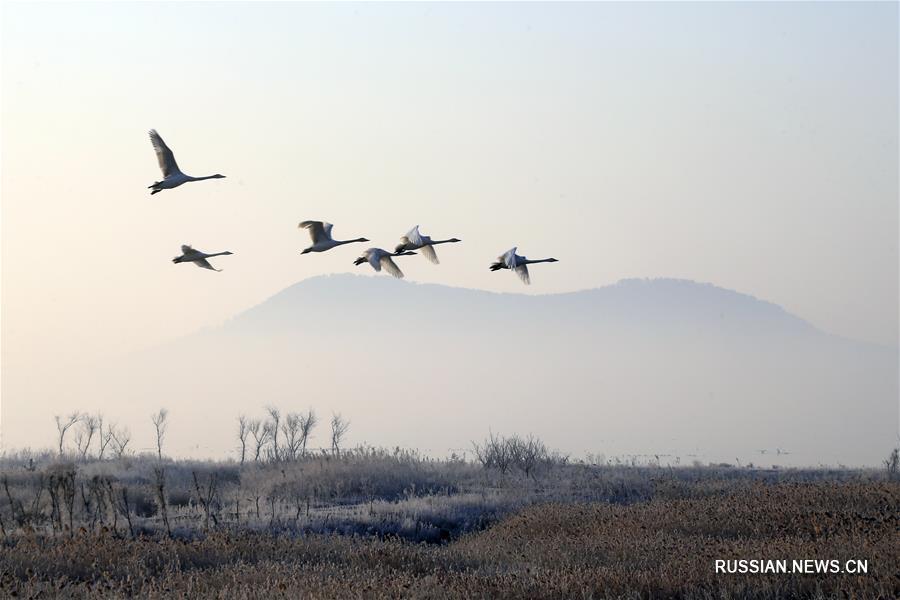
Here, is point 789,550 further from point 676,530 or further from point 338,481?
point 338,481

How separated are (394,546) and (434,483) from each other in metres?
11.3

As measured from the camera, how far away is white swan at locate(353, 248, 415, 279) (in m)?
16.0

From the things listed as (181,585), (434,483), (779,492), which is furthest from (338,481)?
(181,585)

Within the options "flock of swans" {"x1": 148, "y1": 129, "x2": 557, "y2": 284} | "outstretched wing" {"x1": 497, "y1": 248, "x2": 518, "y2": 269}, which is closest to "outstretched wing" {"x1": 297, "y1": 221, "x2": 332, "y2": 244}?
"flock of swans" {"x1": 148, "y1": 129, "x2": 557, "y2": 284}

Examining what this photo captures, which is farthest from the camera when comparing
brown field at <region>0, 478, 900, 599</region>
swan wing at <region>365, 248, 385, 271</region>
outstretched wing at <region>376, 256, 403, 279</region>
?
outstretched wing at <region>376, 256, 403, 279</region>

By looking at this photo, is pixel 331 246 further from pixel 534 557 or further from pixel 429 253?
pixel 534 557

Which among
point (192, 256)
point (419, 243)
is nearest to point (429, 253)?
point (419, 243)

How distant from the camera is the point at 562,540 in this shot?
575 inches

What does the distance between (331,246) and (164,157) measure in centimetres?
291

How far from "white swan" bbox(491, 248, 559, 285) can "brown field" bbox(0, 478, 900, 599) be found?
385 cm

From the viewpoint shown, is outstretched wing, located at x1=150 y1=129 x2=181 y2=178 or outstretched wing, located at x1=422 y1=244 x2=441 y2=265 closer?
outstretched wing, located at x1=150 y1=129 x2=181 y2=178

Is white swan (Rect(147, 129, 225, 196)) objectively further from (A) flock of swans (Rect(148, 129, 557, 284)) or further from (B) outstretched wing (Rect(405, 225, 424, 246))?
(B) outstretched wing (Rect(405, 225, 424, 246))

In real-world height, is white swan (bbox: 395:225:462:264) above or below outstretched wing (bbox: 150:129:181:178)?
below

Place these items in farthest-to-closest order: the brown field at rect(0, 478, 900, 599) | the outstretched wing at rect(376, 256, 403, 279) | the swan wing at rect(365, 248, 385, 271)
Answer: the outstretched wing at rect(376, 256, 403, 279), the swan wing at rect(365, 248, 385, 271), the brown field at rect(0, 478, 900, 599)
